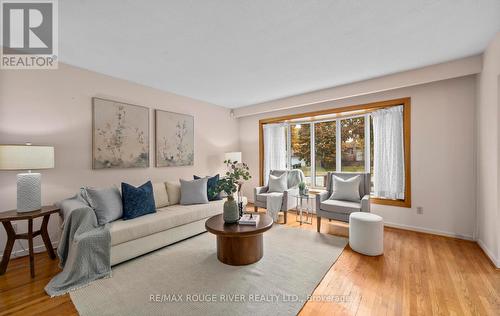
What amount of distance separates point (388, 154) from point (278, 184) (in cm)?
208

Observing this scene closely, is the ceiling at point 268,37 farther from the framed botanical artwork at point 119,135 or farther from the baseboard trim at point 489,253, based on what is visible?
the baseboard trim at point 489,253

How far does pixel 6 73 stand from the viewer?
2471mm

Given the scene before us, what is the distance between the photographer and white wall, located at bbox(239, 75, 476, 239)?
9.84 ft

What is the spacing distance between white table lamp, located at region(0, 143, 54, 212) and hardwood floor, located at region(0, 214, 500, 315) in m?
0.75

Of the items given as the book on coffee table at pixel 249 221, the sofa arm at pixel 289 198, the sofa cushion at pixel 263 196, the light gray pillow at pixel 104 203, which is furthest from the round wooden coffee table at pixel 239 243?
the sofa cushion at pixel 263 196

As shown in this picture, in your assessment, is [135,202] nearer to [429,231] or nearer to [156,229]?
[156,229]

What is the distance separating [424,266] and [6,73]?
17.5 feet

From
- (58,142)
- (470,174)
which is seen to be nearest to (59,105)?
(58,142)

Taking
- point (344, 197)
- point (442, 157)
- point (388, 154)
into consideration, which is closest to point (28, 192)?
point (344, 197)

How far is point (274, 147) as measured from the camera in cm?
516

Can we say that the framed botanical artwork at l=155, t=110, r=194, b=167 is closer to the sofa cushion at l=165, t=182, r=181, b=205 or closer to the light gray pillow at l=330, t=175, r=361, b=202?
the sofa cushion at l=165, t=182, r=181, b=205

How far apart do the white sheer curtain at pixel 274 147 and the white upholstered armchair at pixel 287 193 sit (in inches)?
18.3

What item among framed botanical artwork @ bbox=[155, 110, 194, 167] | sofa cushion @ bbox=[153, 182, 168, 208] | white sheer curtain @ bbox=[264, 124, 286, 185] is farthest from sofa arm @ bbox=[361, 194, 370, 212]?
framed botanical artwork @ bbox=[155, 110, 194, 167]

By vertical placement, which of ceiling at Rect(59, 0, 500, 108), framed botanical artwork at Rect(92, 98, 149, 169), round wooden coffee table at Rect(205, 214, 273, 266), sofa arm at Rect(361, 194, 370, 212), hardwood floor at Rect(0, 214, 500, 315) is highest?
Result: ceiling at Rect(59, 0, 500, 108)
